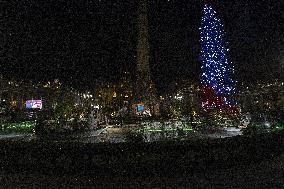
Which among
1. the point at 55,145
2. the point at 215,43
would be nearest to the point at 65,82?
the point at 215,43

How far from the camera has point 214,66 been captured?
111 feet

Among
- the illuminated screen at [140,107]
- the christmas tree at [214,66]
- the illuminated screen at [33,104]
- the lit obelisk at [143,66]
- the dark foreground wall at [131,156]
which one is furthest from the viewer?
the illuminated screen at [33,104]

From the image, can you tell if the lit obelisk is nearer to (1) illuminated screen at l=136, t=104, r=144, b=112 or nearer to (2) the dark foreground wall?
(1) illuminated screen at l=136, t=104, r=144, b=112

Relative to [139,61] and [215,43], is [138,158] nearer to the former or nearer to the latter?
[215,43]

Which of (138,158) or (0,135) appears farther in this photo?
(0,135)

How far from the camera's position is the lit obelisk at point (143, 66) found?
130 ft

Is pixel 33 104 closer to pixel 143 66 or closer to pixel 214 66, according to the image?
pixel 143 66

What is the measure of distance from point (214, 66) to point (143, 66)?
39.9ft

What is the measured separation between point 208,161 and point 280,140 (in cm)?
397

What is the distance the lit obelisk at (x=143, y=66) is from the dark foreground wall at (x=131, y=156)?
27419 mm

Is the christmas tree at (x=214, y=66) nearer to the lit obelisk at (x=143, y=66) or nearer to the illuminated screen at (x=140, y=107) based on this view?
the lit obelisk at (x=143, y=66)

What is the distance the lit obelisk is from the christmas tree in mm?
7404

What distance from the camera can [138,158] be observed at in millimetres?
10320

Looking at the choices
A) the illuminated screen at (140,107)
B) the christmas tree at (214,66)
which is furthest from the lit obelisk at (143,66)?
the christmas tree at (214,66)
